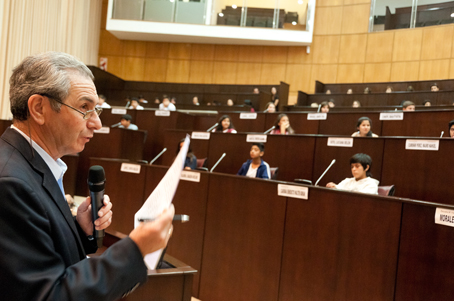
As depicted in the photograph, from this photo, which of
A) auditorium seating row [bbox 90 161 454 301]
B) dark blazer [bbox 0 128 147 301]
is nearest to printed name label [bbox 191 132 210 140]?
auditorium seating row [bbox 90 161 454 301]

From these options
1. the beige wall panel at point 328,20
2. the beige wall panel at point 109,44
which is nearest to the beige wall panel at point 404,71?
the beige wall panel at point 328,20

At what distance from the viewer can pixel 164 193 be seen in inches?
25.6

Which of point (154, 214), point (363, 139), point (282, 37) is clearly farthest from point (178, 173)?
point (282, 37)

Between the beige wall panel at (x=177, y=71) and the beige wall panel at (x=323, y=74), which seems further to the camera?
the beige wall panel at (x=177, y=71)

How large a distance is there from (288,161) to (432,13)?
6.40m

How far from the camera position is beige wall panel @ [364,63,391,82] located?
877 cm

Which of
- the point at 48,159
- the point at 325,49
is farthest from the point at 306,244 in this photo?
the point at 325,49

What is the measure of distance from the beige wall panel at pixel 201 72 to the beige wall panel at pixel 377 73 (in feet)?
12.9

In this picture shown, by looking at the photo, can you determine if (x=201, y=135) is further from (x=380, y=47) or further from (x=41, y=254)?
(x=380, y=47)

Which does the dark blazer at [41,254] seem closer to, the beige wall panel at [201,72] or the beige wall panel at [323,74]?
the beige wall panel at [323,74]

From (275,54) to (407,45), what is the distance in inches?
122

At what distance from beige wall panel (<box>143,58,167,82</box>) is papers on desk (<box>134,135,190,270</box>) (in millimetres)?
10462

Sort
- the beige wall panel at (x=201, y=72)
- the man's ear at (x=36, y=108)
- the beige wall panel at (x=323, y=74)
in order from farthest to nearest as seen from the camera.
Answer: the beige wall panel at (x=201, y=72)
the beige wall panel at (x=323, y=74)
the man's ear at (x=36, y=108)

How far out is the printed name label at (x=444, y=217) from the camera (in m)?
1.79
